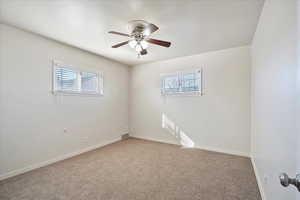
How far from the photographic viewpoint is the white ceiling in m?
1.75

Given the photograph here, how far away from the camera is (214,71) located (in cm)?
340

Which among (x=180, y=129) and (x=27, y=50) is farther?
(x=180, y=129)

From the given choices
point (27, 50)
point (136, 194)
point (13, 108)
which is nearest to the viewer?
point (136, 194)

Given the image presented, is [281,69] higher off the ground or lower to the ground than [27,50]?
lower

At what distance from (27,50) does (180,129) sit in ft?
12.4

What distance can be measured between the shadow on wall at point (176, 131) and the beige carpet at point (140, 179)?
584 millimetres

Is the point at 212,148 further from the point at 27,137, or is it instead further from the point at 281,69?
the point at 27,137

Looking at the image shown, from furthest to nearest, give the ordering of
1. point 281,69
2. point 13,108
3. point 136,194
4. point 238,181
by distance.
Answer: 1. point 13,108
2. point 238,181
3. point 136,194
4. point 281,69

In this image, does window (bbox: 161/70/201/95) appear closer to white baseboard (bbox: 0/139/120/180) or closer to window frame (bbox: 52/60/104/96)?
window frame (bbox: 52/60/104/96)

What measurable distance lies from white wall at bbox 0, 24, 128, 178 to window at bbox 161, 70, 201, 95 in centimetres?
197

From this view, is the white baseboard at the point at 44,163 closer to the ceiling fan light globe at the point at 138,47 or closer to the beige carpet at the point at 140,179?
the beige carpet at the point at 140,179

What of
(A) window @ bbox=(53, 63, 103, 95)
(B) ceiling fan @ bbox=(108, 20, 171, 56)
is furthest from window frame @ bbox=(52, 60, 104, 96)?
(B) ceiling fan @ bbox=(108, 20, 171, 56)

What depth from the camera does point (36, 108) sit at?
254 centimetres

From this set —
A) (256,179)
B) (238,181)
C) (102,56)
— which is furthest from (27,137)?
(256,179)
